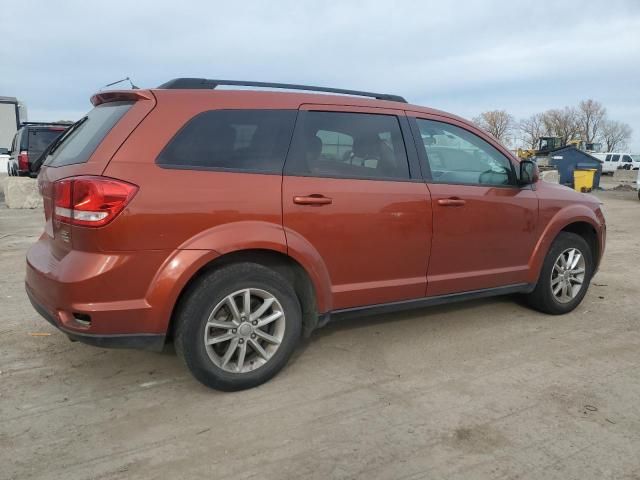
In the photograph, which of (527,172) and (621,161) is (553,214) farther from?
(621,161)

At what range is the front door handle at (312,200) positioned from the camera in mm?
3247

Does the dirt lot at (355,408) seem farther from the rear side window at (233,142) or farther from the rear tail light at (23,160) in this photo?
the rear tail light at (23,160)

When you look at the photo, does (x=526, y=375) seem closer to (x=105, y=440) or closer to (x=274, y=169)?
(x=274, y=169)

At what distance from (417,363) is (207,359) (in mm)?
1496

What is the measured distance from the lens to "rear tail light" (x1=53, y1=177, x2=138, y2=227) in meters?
2.74

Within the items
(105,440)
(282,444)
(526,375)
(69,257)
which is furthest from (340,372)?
(69,257)

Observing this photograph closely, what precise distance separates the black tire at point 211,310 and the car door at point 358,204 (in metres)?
0.27

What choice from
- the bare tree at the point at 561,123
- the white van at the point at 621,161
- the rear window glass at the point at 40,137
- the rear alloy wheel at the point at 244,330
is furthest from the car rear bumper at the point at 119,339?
the bare tree at the point at 561,123

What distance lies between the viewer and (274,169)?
3.23 meters

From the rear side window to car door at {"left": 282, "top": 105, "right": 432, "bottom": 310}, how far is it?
103mm

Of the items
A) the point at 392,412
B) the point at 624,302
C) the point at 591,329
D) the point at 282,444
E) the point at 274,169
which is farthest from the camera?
the point at 624,302

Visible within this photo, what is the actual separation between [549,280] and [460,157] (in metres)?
1.45

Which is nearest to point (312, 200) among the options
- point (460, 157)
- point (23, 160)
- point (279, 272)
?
point (279, 272)

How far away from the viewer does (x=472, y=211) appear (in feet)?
13.1
